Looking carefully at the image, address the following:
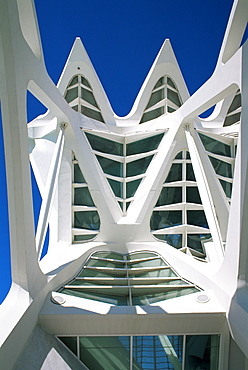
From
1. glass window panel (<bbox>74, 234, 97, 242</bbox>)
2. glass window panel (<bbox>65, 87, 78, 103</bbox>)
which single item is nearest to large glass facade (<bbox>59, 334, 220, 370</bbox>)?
glass window panel (<bbox>74, 234, 97, 242</bbox>)

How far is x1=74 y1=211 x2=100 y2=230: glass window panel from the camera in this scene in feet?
52.2

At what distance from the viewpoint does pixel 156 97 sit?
22203 millimetres

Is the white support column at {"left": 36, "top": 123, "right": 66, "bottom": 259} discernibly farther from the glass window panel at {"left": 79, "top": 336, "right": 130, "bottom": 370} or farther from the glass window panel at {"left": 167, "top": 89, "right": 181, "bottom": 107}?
the glass window panel at {"left": 167, "top": 89, "right": 181, "bottom": 107}

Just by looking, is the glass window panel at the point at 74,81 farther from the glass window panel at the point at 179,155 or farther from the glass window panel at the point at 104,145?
the glass window panel at the point at 179,155

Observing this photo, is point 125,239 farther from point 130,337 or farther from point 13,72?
point 13,72

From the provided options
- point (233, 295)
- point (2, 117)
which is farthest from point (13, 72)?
point (233, 295)

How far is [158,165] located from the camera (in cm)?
1638

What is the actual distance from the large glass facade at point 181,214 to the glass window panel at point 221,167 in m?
2.07

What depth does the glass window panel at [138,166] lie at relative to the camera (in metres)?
18.0

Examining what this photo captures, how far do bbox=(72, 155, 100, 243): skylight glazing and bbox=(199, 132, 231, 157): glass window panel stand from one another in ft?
28.3

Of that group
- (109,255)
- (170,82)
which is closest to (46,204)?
(109,255)

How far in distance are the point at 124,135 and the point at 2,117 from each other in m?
13.5

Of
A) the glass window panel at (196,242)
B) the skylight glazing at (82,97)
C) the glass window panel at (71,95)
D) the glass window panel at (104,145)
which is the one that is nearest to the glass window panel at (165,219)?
the glass window panel at (196,242)

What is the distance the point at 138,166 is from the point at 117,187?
2.15 m
